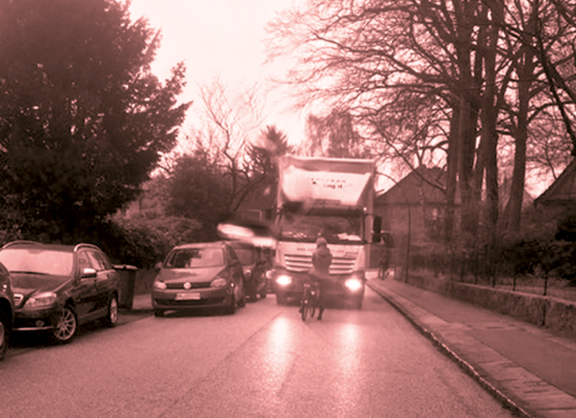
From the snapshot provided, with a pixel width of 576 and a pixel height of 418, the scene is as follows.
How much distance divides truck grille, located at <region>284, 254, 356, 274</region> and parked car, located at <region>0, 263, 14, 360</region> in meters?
10.3

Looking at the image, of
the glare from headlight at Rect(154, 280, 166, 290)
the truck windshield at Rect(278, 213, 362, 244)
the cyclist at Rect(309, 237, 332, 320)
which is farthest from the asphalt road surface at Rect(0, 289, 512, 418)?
the truck windshield at Rect(278, 213, 362, 244)

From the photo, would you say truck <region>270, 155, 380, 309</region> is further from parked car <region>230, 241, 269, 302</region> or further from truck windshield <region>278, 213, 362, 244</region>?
parked car <region>230, 241, 269, 302</region>

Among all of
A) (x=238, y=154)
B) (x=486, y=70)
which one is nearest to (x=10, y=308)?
(x=486, y=70)

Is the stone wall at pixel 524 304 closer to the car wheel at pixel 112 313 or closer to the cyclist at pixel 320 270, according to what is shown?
the cyclist at pixel 320 270

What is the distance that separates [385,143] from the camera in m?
27.0

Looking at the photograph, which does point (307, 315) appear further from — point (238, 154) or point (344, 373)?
point (238, 154)

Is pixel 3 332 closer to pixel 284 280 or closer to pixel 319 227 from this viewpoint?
pixel 284 280

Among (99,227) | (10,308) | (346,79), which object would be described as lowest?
(10,308)

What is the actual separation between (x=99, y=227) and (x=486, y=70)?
12.4 m

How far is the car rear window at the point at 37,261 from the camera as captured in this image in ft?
38.0

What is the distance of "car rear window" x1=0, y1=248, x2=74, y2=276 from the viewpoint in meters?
11.6

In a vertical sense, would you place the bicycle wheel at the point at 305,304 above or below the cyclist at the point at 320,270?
below

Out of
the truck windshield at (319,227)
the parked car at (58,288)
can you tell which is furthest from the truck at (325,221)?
the parked car at (58,288)

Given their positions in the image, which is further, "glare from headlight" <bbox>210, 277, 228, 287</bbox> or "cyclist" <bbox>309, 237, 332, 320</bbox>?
"glare from headlight" <bbox>210, 277, 228, 287</bbox>
